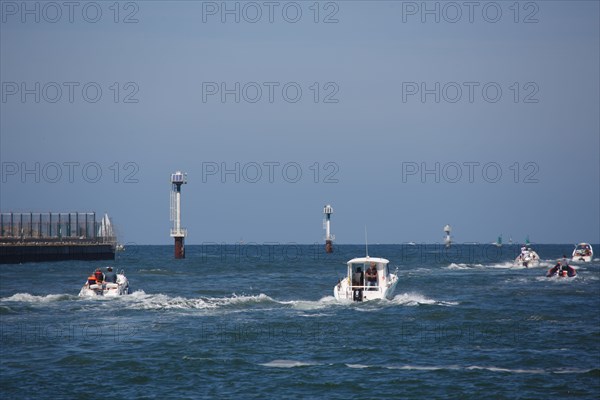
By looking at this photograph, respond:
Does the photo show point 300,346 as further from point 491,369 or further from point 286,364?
point 491,369

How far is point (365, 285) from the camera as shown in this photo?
160 ft

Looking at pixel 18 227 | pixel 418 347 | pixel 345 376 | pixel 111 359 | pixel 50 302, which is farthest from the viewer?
pixel 18 227

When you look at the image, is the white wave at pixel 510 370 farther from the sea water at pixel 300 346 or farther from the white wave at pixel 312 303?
the white wave at pixel 312 303

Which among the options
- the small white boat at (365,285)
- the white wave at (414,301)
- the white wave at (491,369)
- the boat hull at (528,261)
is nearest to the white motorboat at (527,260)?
the boat hull at (528,261)

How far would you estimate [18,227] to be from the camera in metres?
114

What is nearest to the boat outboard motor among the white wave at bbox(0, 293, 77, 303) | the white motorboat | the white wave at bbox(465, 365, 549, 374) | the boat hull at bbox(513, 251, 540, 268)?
the white wave at bbox(0, 293, 77, 303)

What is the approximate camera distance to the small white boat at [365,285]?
48031 millimetres

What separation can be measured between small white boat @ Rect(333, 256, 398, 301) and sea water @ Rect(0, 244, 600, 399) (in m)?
0.65

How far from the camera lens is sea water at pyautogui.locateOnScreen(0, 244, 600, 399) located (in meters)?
26.2

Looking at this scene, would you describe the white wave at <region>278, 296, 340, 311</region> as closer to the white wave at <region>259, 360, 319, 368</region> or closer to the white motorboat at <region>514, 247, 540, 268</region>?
the white wave at <region>259, 360, 319, 368</region>

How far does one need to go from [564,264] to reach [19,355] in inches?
2114

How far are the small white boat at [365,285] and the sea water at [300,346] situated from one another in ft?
2.15

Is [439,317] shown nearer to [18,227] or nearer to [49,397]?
[49,397]

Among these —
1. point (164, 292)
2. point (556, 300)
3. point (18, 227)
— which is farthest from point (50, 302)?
point (18, 227)
